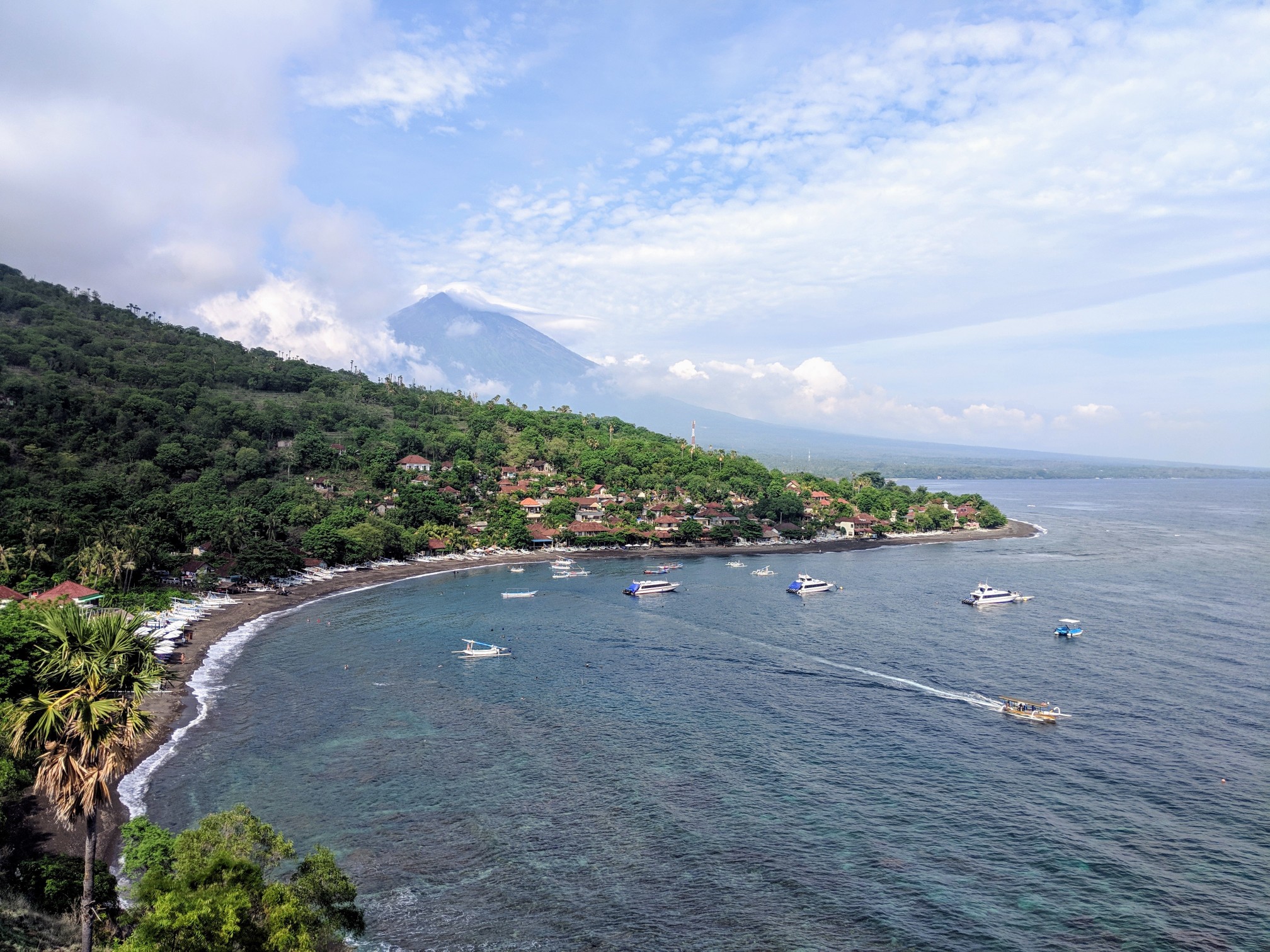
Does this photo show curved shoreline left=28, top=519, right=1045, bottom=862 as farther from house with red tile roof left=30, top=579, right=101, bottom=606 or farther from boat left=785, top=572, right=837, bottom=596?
boat left=785, top=572, right=837, bottom=596

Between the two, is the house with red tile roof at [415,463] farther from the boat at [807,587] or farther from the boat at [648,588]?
the boat at [807,587]

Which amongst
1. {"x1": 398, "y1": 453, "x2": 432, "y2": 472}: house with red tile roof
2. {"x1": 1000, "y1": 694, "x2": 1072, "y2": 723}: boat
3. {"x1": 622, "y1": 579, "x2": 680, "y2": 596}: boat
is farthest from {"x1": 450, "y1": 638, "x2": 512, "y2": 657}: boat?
{"x1": 398, "y1": 453, "x2": 432, "y2": 472}: house with red tile roof

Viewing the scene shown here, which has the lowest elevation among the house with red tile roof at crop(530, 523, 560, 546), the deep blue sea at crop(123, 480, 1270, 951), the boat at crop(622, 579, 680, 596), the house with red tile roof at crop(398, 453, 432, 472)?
the deep blue sea at crop(123, 480, 1270, 951)

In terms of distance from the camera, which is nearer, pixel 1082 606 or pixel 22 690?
pixel 22 690

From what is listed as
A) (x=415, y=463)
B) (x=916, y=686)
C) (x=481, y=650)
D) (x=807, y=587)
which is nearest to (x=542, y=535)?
(x=415, y=463)

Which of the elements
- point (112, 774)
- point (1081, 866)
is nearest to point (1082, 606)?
point (1081, 866)

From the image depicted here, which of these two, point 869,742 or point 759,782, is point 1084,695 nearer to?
point 869,742
